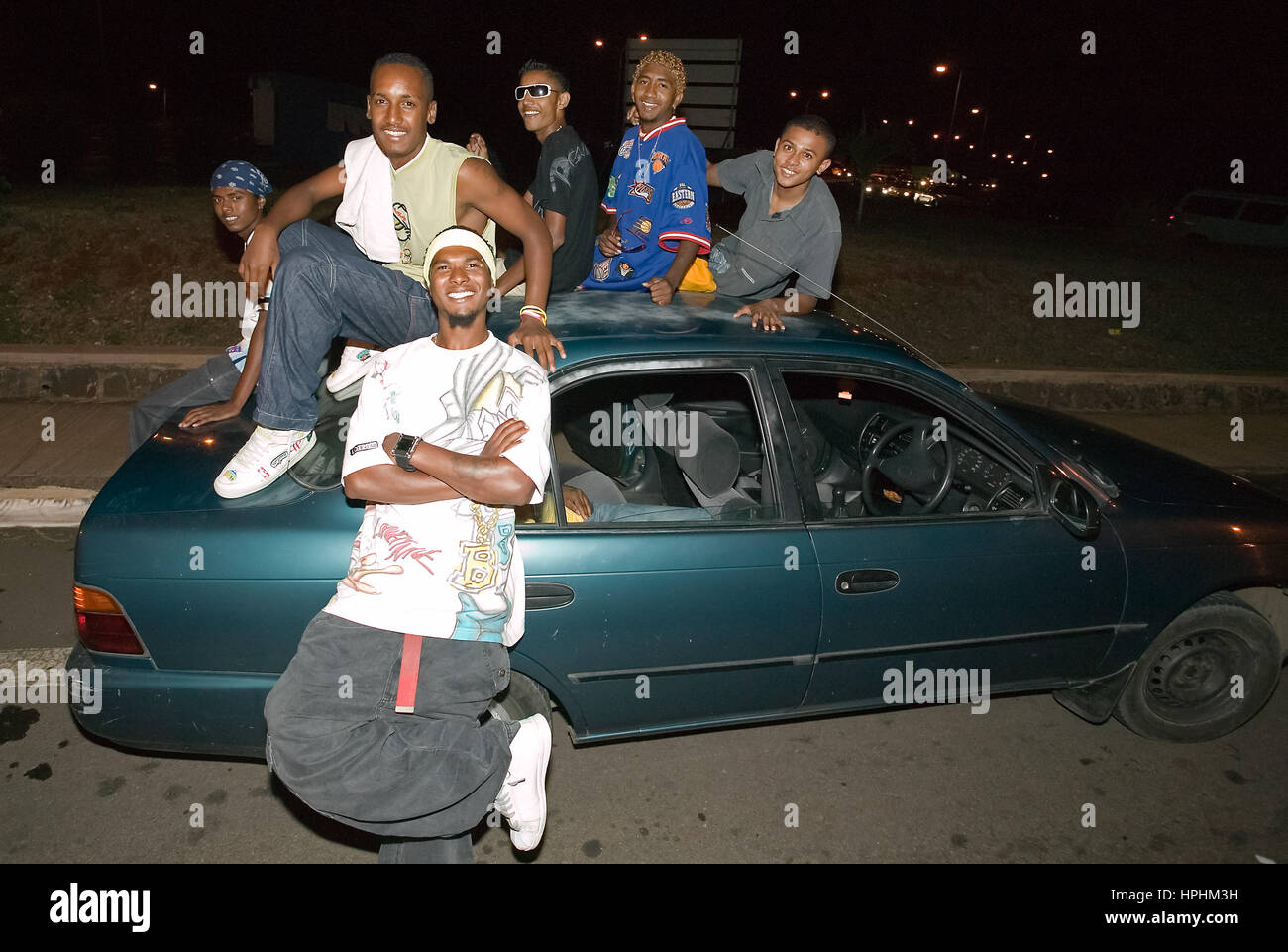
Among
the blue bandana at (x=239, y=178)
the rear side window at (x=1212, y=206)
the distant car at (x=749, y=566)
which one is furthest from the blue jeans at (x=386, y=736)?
the rear side window at (x=1212, y=206)

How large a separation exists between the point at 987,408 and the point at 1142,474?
861 mm

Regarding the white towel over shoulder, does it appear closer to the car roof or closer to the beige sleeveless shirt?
the beige sleeveless shirt

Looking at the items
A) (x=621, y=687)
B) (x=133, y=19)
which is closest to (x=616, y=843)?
(x=621, y=687)

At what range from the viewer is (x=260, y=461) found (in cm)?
263

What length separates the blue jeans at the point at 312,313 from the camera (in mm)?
2764

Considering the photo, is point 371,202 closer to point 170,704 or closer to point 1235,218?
point 170,704

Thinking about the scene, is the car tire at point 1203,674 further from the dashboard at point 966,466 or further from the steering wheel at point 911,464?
the steering wheel at point 911,464

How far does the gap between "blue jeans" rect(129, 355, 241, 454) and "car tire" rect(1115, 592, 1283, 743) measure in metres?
3.71

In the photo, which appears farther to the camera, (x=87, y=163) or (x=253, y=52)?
(x=253, y=52)

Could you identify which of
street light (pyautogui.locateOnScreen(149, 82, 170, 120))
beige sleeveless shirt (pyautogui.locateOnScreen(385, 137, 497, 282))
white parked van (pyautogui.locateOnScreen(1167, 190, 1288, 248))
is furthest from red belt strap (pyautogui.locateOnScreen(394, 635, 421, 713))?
street light (pyautogui.locateOnScreen(149, 82, 170, 120))

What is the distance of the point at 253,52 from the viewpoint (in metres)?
26.9

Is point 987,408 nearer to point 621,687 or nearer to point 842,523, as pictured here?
point 842,523

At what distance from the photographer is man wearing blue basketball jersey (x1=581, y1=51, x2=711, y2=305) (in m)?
4.21

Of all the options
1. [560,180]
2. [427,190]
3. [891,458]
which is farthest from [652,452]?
[560,180]
